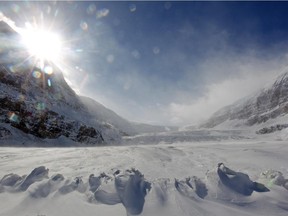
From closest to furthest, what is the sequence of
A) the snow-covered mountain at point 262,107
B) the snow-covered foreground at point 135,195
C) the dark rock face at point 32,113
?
the snow-covered foreground at point 135,195 → the dark rock face at point 32,113 → the snow-covered mountain at point 262,107

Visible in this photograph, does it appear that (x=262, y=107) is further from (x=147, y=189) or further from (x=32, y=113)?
(x=147, y=189)

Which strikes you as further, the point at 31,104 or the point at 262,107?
the point at 262,107

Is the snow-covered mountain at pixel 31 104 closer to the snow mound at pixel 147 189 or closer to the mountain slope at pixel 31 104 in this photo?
the mountain slope at pixel 31 104

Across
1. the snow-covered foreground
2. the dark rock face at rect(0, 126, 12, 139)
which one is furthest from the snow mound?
the dark rock face at rect(0, 126, 12, 139)

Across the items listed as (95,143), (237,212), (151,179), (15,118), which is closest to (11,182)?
(151,179)

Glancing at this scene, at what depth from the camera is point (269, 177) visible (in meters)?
4.12

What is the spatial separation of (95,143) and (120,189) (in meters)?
24.8

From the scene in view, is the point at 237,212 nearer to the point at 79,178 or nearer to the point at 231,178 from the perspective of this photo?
the point at 231,178

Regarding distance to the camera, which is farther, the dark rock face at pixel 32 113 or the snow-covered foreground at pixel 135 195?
the dark rock face at pixel 32 113

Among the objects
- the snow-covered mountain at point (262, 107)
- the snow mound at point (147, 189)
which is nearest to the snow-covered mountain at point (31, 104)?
the snow mound at point (147, 189)

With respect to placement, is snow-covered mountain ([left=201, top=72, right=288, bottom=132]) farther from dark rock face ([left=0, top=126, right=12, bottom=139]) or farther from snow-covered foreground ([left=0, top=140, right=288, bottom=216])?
snow-covered foreground ([left=0, top=140, right=288, bottom=216])

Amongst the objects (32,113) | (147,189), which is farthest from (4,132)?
(147,189)

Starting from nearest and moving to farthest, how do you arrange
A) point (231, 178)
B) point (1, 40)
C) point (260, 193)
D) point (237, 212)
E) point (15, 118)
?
1. point (237, 212)
2. point (260, 193)
3. point (231, 178)
4. point (15, 118)
5. point (1, 40)

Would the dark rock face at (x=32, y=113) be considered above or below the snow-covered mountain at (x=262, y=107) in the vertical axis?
below
